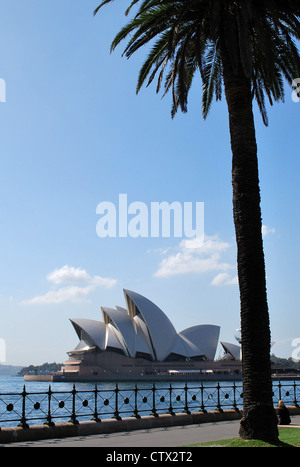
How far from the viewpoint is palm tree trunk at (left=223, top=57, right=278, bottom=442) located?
1107 centimetres

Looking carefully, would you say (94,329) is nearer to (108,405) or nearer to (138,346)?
(138,346)

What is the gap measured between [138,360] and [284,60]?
9769 centimetres

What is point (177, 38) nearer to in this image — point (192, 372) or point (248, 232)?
point (248, 232)

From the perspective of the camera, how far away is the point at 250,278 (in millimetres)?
11469

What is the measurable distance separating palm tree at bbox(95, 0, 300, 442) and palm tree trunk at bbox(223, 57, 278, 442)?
2 cm

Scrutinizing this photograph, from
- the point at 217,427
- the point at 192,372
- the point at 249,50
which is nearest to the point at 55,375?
the point at 192,372

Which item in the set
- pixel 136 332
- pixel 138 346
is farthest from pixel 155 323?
pixel 138 346

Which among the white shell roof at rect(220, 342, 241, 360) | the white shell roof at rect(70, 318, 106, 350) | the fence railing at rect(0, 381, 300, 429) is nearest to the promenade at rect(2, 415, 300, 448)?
the fence railing at rect(0, 381, 300, 429)

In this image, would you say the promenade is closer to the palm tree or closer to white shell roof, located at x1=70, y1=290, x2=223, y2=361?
the palm tree

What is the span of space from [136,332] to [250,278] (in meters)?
93.5

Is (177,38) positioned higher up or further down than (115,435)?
higher up

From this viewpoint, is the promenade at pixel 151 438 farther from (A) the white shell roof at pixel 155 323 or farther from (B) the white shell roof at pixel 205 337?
(B) the white shell roof at pixel 205 337

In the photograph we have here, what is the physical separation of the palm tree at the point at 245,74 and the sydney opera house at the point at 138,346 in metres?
82.2
